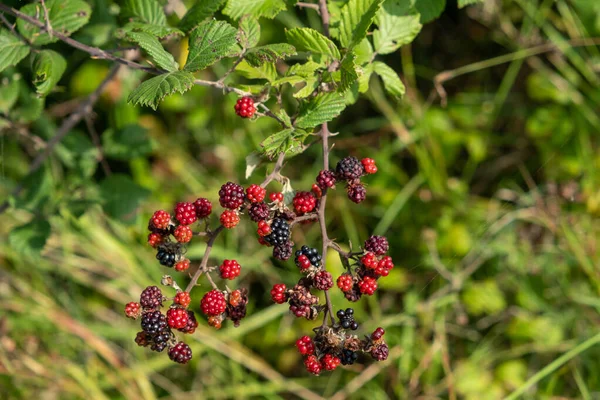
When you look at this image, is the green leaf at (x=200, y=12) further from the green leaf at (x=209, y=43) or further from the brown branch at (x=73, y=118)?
the brown branch at (x=73, y=118)

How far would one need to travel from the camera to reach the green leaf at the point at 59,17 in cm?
176

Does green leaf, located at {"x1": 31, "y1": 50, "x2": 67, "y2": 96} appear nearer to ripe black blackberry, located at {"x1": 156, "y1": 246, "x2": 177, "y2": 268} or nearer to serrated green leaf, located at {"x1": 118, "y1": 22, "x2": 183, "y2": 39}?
serrated green leaf, located at {"x1": 118, "y1": 22, "x2": 183, "y2": 39}

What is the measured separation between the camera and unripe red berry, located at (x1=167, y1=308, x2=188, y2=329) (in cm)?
138

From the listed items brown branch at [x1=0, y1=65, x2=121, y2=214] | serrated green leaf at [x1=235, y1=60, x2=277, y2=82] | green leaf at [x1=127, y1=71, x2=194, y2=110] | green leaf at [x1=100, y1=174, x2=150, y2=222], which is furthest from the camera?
green leaf at [x1=100, y1=174, x2=150, y2=222]

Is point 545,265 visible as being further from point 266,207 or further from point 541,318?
point 266,207

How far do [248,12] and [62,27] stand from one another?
0.61 meters

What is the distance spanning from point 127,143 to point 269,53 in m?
1.20

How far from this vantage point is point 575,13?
300cm

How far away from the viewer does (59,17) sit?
5.85 feet

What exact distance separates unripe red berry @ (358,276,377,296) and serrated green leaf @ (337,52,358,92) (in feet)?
1.55

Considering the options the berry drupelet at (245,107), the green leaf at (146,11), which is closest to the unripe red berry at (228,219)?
the berry drupelet at (245,107)

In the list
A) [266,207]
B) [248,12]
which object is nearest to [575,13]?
[248,12]

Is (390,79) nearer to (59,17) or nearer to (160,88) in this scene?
(160,88)

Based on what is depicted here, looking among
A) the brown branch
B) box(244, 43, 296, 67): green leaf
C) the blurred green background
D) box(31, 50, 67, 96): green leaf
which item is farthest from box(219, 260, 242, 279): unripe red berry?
the blurred green background
